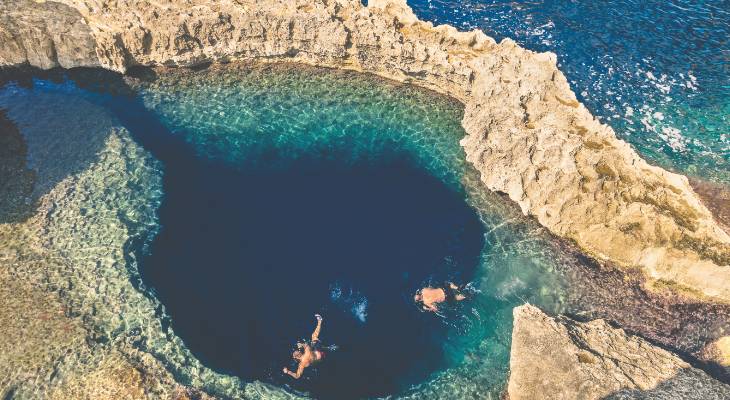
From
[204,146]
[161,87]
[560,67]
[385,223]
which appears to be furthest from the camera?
[560,67]

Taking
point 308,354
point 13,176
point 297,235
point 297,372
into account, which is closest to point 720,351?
point 308,354

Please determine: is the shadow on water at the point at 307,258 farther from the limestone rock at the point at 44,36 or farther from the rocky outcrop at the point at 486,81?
the limestone rock at the point at 44,36

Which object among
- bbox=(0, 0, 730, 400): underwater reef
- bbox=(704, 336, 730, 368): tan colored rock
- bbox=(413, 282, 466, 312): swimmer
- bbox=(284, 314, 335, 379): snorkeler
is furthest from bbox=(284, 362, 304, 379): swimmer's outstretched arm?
bbox=(704, 336, 730, 368): tan colored rock

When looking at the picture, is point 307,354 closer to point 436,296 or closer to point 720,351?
point 436,296

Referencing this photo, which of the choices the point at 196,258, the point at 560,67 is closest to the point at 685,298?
the point at 560,67

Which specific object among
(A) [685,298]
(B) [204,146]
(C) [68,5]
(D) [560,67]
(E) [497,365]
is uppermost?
(C) [68,5]

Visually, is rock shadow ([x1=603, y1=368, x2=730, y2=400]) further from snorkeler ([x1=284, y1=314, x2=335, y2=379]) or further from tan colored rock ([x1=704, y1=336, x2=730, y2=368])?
snorkeler ([x1=284, y1=314, x2=335, y2=379])

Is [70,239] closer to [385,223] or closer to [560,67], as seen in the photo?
[385,223]
